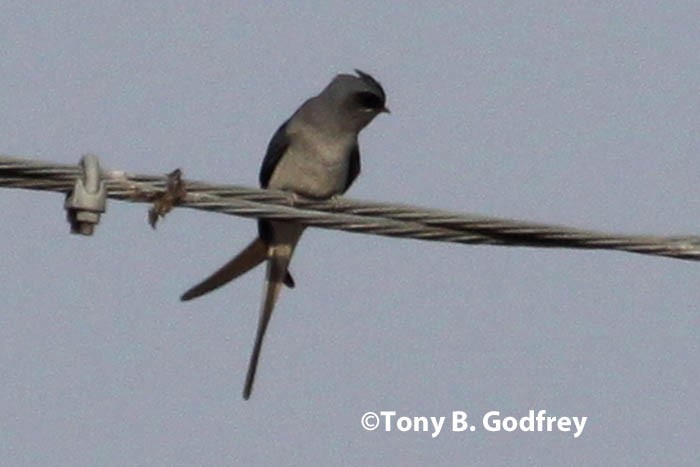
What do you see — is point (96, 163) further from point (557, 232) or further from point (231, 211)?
point (557, 232)

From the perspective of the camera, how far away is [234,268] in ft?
27.3

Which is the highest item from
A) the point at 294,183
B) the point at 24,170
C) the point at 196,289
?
the point at 294,183

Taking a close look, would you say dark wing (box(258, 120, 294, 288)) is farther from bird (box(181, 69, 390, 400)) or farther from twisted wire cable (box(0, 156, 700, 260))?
twisted wire cable (box(0, 156, 700, 260))

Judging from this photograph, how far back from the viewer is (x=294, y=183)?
29.4 feet

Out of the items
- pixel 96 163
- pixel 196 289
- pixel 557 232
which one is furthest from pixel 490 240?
pixel 196 289

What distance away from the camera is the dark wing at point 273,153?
9.07 metres

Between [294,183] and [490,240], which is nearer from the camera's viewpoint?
[490,240]

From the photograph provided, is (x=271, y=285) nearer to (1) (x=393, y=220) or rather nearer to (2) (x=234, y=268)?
(2) (x=234, y=268)

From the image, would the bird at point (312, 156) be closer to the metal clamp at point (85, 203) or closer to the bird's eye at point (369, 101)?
the bird's eye at point (369, 101)

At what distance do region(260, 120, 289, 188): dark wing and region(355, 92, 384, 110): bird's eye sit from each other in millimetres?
352

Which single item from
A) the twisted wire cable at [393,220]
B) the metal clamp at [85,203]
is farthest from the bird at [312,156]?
the metal clamp at [85,203]

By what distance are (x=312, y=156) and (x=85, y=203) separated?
3.12m

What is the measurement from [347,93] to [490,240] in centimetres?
289

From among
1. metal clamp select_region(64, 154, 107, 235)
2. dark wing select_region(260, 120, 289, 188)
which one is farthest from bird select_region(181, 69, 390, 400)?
metal clamp select_region(64, 154, 107, 235)
